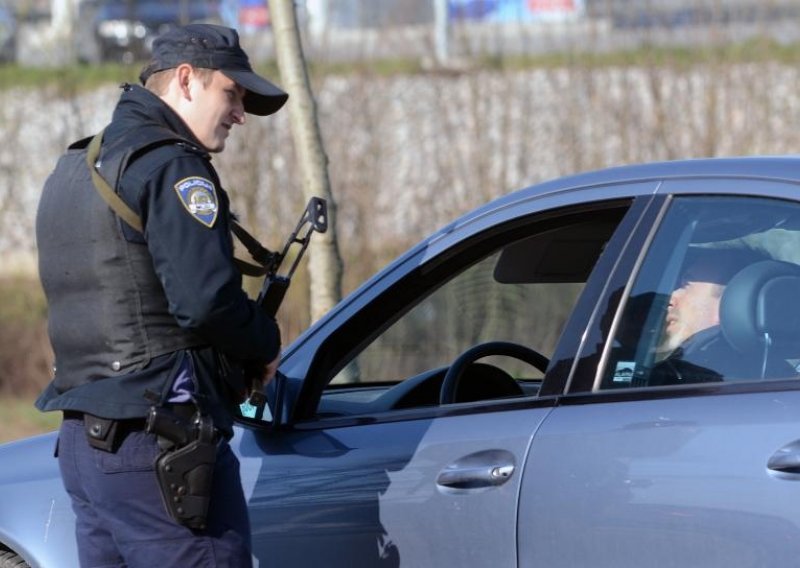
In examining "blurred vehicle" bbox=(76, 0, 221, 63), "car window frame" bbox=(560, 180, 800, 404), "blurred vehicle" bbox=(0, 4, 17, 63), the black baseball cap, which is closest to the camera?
"car window frame" bbox=(560, 180, 800, 404)

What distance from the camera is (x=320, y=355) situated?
3.30m

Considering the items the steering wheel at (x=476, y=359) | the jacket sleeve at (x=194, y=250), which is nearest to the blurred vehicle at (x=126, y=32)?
the steering wheel at (x=476, y=359)

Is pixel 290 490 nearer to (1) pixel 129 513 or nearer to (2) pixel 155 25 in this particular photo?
(1) pixel 129 513

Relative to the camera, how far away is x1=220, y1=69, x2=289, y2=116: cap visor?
2850 millimetres

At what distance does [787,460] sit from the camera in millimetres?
2340

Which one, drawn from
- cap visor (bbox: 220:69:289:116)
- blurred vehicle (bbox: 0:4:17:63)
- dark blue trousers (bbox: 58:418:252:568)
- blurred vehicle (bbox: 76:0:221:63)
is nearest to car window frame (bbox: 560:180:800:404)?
dark blue trousers (bbox: 58:418:252:568)

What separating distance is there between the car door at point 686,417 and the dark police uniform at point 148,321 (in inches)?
25.3

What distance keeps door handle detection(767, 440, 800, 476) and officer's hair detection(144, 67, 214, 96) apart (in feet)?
4.54

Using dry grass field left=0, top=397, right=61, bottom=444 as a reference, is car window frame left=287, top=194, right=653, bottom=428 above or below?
above

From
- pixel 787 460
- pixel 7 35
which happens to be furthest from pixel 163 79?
pixel 7 35

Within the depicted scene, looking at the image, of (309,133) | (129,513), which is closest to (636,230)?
(129,513)

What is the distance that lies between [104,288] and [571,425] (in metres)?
0.98

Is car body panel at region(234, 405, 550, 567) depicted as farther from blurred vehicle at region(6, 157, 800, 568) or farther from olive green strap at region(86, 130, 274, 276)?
olive green strap at region(86, 130, 274, 276)

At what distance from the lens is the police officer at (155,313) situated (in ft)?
8.66
